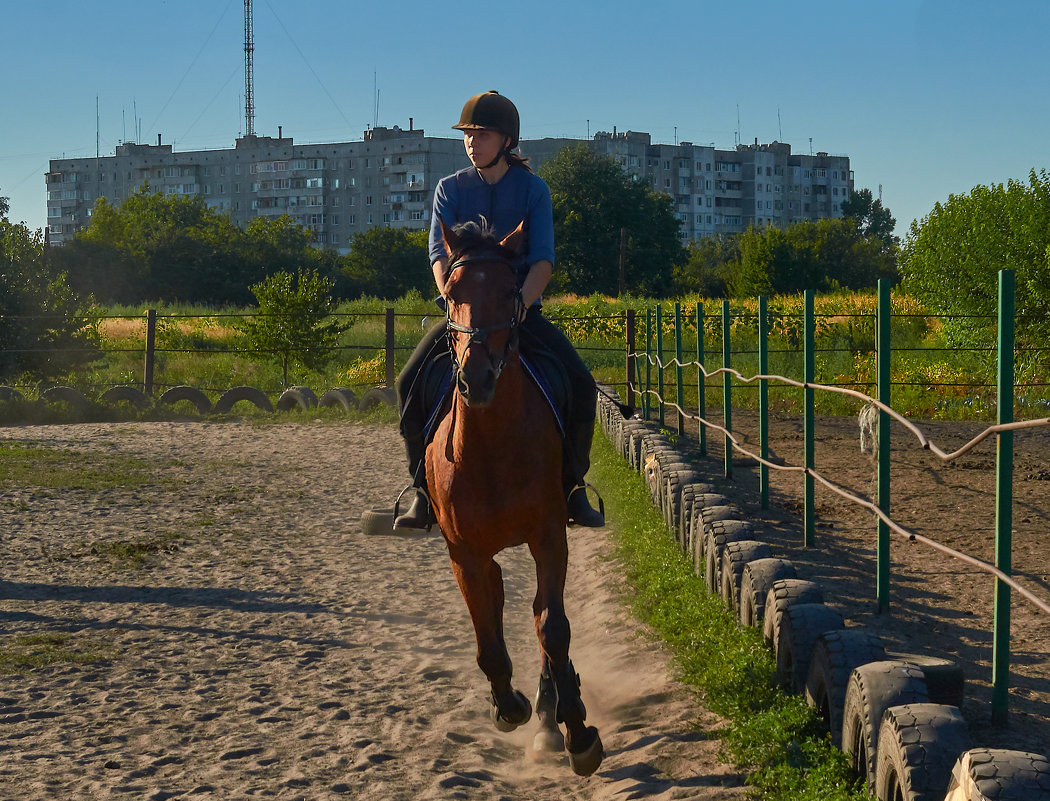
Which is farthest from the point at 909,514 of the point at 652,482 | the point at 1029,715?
the point at 1029,715

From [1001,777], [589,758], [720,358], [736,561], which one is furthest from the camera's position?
[720,358]

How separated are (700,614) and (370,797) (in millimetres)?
2724

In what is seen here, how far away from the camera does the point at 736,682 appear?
503cm

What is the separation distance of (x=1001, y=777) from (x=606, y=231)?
7779cm

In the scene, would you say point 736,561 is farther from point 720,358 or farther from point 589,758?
point 720,358

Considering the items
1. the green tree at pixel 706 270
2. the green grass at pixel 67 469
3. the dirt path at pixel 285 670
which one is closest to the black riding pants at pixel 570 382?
the dirt path at pixel 285 670

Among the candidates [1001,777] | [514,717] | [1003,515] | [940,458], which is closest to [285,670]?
[514,717]

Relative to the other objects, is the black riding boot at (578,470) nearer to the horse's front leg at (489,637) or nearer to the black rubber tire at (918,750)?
the horse's front leg at (489,637)

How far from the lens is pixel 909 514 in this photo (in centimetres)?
923

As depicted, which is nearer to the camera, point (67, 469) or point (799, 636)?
point (799, 636)

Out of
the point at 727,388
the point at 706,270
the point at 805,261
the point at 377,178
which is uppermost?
the point at 377,178

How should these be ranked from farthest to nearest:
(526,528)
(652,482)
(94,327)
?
(94,327) → (652,482) → (526,528)

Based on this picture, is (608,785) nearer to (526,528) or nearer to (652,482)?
(526,528)

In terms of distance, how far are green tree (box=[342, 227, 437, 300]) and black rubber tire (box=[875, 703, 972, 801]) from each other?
7758 cm
